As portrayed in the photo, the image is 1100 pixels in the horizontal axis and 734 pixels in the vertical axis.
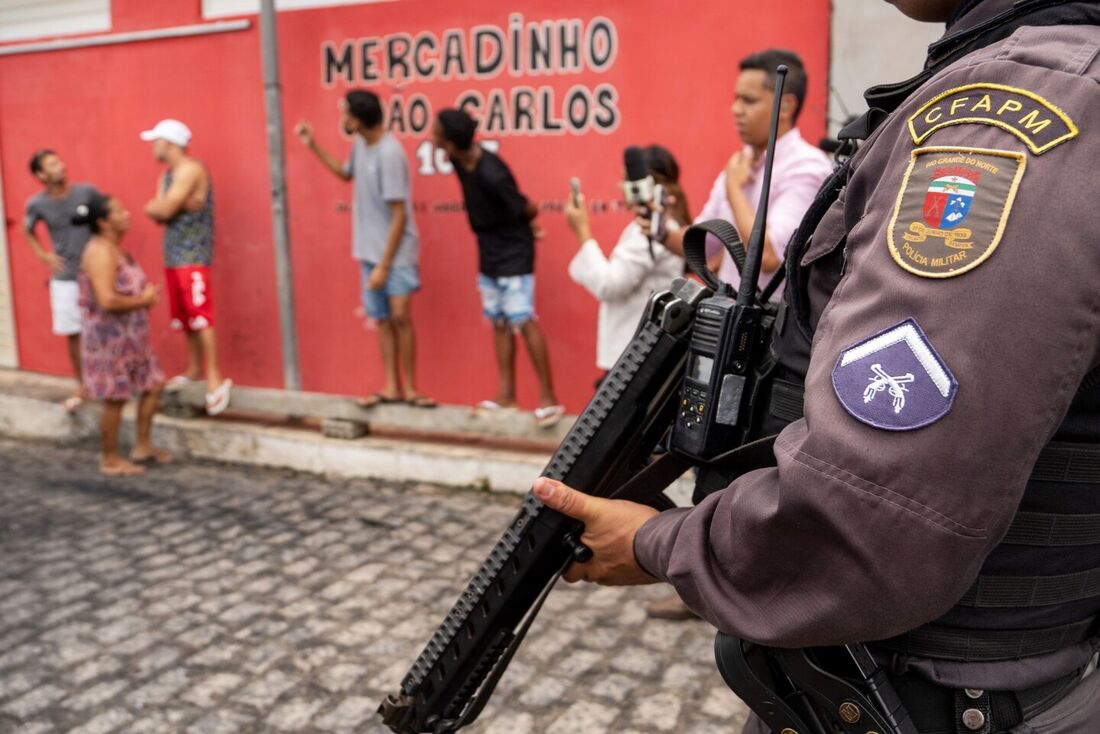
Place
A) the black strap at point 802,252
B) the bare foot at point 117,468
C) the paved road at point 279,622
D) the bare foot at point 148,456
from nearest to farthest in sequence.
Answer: the black strap at point 802,252, the paved road at point 279,622, the bare foot at point 117,468, the bare foot at point 148,456

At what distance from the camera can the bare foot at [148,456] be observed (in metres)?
5.95

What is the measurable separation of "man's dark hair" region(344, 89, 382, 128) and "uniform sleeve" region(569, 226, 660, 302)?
1843 mm

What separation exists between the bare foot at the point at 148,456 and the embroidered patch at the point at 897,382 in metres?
5.74

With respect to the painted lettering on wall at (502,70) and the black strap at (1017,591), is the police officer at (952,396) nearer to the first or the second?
the black strap at (1017,591)

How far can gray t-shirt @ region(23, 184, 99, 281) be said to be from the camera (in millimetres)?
6660

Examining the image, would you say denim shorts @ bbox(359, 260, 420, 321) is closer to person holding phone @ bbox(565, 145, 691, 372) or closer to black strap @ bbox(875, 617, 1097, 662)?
person holding phone @ bbox(565, 145, 691, 372)

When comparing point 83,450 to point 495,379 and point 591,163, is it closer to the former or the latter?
point 495,379

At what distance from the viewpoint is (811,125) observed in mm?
4840

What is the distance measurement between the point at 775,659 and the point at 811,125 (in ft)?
13.3

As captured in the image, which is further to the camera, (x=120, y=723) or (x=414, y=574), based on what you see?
(x=414, y=574)

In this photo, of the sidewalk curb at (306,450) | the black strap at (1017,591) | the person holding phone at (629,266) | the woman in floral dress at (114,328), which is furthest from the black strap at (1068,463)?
the woman in floral dress at (114,328)

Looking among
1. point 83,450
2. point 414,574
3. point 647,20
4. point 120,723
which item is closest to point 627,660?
point 414,574

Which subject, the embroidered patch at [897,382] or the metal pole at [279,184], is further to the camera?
the metal pole at [279,184]

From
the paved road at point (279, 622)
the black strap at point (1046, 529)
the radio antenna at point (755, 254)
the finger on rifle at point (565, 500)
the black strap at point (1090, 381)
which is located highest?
the radio antenna at point (755, 254)
